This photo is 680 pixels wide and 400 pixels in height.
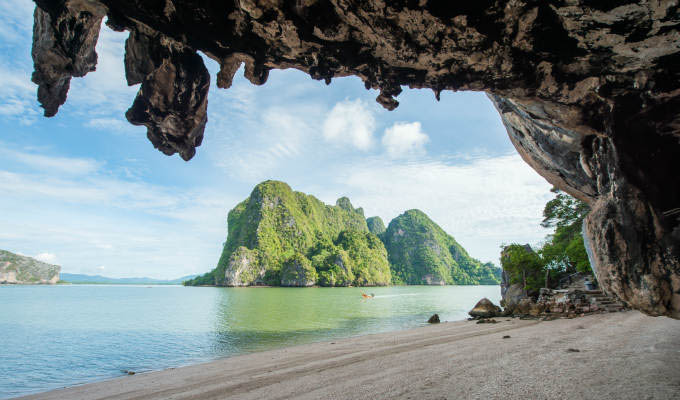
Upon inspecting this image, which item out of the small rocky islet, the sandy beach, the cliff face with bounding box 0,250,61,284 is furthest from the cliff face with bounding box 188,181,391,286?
the cliff face with bounding box 0,250,61,284

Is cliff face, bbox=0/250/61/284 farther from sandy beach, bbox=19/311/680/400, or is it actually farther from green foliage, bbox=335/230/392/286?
sandy beach, bbox=19/311/680/400

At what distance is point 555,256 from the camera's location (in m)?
24.7

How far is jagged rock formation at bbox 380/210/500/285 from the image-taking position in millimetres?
137500

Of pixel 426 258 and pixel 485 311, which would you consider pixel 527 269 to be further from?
pixel 426 258

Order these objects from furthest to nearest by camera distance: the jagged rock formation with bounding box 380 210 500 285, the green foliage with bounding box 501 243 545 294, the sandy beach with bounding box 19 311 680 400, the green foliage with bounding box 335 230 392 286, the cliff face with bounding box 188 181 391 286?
the jagged rock formation with bounding box 380 210 500 285, the green foliage with bounding box 335 230 392 286, the cliff face with bounding box 188 181 391 286, the green foliage with bounding box 501 243 545 294, the sandy beach with bounding box 19 311 680 400

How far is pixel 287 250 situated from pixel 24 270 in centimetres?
12657

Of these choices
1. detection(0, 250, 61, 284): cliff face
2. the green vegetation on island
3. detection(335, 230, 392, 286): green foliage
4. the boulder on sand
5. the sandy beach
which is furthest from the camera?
detection(0, 250, 61, 284): cliff face

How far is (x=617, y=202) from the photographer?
475 centimetres

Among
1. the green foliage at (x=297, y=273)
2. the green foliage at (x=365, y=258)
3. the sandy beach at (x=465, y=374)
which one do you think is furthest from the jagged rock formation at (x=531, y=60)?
the green foliage at (x=365, y=258)

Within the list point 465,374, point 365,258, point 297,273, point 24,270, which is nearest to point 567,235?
point 465,374

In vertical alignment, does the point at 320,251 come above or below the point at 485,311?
above

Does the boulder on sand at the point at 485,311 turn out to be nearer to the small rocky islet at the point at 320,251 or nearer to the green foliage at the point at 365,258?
the small rocky islet at the point at 320,251

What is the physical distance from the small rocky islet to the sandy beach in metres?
82.9

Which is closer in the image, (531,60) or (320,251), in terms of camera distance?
(531,60)
